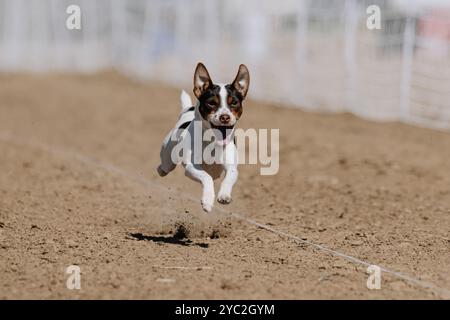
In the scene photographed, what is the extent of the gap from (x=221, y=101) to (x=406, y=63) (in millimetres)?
10700

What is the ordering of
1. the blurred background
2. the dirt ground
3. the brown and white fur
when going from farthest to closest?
the blurred background < the brown and white fur < the dirt ground

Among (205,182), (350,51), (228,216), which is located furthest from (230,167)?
(350,51)

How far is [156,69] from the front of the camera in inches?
1105

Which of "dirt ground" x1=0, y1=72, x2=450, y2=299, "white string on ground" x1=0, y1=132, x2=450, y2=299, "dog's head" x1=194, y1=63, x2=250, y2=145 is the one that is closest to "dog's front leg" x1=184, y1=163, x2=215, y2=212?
"dog's head" x1=194, y1=63, x2=250, y2=145

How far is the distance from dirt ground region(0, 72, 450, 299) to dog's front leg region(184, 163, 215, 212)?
423mm

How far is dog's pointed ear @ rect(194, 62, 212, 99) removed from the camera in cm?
739

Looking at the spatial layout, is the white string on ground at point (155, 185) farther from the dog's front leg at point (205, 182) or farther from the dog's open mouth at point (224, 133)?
the dog's open mouth at point (224, 133)

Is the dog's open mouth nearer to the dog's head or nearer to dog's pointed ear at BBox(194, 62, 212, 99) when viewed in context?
the dog's head

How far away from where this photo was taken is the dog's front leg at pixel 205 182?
7316 mm

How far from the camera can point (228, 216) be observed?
30.6ft

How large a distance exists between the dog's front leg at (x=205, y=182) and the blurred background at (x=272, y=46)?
957 centimetres

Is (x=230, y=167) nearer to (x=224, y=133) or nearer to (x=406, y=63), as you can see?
(x=224, y=133)

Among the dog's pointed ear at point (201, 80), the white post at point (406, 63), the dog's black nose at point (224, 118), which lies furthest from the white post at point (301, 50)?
the dog's black nose at point (224, 118)
